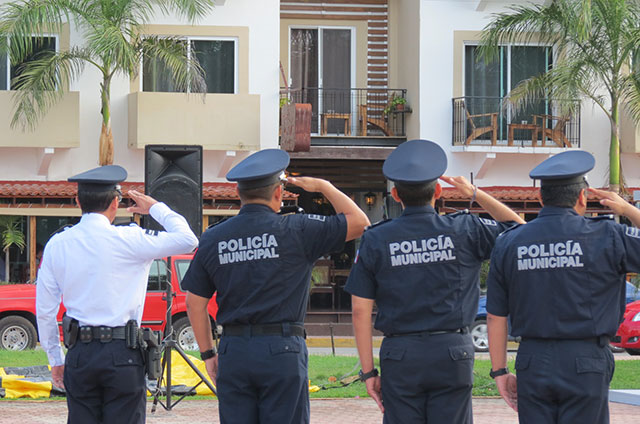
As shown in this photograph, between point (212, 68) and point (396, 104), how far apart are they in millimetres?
4512

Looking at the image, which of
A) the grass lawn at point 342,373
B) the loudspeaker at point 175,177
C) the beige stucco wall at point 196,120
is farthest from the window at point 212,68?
the loudspeaker at point 175,177

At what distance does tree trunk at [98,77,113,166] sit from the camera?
22.2 metres

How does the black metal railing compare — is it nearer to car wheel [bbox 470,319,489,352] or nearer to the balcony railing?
the balcony railing

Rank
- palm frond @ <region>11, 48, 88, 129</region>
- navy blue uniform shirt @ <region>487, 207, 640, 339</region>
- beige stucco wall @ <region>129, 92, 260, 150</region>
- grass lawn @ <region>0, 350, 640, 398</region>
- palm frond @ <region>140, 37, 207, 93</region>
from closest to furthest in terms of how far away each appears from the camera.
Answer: navy blue uniform shirt @ <region>487, 207, 640, 339</region> < grass lawn @ <region>0, 350, 640, 398</region> < palm frond @ <region>11, 48, 88, 129</region> < palm frond @ <region>140, 37, 207, 93</region> < beige stucco wall @ <region>129, 92, 260, 150</region>

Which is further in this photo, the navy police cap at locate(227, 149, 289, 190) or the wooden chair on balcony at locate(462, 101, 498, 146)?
the wooden chair on balcony at locate(462, 101, 498, 146)

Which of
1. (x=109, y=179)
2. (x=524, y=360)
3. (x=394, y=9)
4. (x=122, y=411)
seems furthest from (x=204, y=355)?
(x=394, y=9)

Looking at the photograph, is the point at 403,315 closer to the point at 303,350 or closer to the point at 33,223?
the point at 303,350

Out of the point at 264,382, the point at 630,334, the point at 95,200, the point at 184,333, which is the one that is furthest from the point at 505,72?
the point at 264,382

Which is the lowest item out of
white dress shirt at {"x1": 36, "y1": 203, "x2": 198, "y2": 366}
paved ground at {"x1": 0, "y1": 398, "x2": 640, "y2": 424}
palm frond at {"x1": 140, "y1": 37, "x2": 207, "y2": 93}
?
paved ground at {"x1": 0, "y1": 398, "x2": 640, "y2": 424}

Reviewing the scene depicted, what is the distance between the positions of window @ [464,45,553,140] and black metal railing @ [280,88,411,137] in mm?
1733

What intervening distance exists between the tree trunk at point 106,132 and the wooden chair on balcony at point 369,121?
6.35m

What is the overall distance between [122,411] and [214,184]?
1817 cm

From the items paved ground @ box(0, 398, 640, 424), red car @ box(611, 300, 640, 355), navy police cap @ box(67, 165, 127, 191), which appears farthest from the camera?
red car @ box(611, 300, 640, 355)

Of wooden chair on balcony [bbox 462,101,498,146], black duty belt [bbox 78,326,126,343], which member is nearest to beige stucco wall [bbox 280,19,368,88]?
wooden chair on balcony [bbox 462,101,498,146]
